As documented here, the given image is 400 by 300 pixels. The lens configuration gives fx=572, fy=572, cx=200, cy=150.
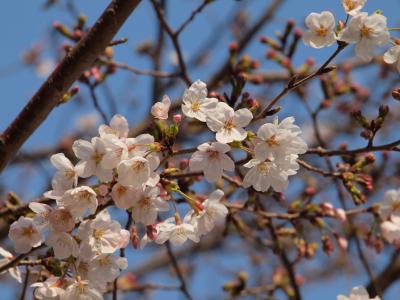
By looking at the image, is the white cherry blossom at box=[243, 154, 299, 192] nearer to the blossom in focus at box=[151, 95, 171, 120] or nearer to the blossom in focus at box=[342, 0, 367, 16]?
the blossom in focus at box=[151, 95, 171, 120]

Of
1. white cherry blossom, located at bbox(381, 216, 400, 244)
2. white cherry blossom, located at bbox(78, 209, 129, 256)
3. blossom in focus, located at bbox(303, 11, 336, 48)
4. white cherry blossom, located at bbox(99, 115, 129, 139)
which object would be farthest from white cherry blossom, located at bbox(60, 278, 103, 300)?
white cherry blossom, located at bbox(381, 216, 400, 244)

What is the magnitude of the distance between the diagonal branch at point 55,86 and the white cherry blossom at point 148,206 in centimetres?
51

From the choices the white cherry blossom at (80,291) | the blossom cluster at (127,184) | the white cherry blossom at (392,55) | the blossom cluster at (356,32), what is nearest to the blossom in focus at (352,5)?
the blossom cluster at (356,32)

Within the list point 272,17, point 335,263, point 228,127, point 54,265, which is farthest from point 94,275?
point 335,263

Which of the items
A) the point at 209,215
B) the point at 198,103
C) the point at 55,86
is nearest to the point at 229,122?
the point at 198,103

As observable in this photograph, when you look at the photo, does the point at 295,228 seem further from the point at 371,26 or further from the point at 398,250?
the point at 371,26

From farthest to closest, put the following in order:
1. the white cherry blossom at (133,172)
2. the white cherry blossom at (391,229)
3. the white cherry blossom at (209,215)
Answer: the white cherry blossom at (391,229), the white cherry blossom at (209,215), the white cherry blossom at (133,172)

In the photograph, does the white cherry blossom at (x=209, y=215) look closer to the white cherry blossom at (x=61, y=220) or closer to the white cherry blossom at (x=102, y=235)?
the white cherry blossom at (x=102, y=235)

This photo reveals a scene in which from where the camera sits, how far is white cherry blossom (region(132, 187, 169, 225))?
170 cm

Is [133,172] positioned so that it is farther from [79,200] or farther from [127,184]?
[79,200]

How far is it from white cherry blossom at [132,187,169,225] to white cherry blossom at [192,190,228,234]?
125mm

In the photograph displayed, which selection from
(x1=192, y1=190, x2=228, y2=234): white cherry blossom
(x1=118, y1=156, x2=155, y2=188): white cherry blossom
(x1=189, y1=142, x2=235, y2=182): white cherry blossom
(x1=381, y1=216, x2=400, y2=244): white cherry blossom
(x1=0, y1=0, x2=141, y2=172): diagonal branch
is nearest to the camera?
(x1=118, y1=156, x2=155, y2=188): white cherry blossom

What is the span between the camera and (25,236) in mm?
1783

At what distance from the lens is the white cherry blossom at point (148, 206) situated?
170 centimetres
